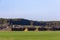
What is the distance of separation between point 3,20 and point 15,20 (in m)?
5.19

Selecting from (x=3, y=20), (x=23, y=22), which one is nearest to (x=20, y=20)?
(x=23, y=22)

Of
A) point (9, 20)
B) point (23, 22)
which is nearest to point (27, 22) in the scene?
point (23, 22)

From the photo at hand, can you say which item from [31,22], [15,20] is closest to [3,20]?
[15,20]

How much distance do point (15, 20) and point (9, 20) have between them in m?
5.47

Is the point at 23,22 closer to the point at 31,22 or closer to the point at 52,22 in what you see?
the point at 31,22

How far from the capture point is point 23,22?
8550cm

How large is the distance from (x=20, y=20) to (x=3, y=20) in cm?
766

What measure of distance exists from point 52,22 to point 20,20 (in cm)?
1344

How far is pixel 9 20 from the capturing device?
→ 82.2 metres

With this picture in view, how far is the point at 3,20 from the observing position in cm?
8756

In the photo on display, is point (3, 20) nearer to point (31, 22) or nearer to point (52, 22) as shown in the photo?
point (31, 22)

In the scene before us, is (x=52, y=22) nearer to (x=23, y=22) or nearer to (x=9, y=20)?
(x=23, y=22)

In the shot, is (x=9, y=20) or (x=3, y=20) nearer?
(x=9, y=20)

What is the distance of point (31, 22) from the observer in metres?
85.0
